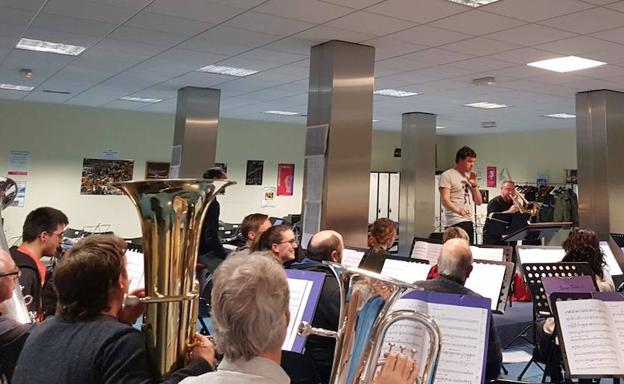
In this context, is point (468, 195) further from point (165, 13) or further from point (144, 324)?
point (144, 324)

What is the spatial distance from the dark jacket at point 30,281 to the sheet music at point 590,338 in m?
2.52

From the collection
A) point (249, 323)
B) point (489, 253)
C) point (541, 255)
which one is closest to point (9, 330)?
point (249, 323)

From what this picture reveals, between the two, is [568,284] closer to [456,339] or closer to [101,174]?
[456,339]

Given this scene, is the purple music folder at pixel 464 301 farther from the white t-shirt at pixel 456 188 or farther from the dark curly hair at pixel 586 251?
the white t-shirt at pixel 456 188

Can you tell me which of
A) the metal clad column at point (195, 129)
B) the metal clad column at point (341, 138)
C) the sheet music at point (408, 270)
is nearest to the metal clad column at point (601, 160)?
the metal clad column at point (341, 138)

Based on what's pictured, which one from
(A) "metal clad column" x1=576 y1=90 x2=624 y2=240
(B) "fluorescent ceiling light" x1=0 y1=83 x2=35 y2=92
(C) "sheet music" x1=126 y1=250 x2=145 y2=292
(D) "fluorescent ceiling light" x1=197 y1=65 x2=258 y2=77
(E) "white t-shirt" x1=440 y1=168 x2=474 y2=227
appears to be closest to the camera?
(C) "sheet music" x1=126 y1=250 x2=145 y2=292

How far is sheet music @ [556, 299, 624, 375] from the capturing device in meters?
2.31

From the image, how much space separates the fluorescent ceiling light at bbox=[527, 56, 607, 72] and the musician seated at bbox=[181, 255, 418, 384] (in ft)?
16.1

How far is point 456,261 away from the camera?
8.96 ft

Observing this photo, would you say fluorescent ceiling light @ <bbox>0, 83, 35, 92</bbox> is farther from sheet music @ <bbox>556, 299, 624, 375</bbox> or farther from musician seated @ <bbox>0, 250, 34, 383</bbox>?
Result: sheet music @ <bbox>556, 299, 624, 375</bbox>

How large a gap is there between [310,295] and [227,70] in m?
4.55

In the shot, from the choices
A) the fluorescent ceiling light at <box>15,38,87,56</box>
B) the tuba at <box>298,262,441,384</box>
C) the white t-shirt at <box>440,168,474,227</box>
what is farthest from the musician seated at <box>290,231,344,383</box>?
the fluorescent ceiling light at <box>15,38,87,56</box>

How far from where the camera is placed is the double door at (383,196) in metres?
12.3

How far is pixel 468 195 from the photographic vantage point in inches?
229
